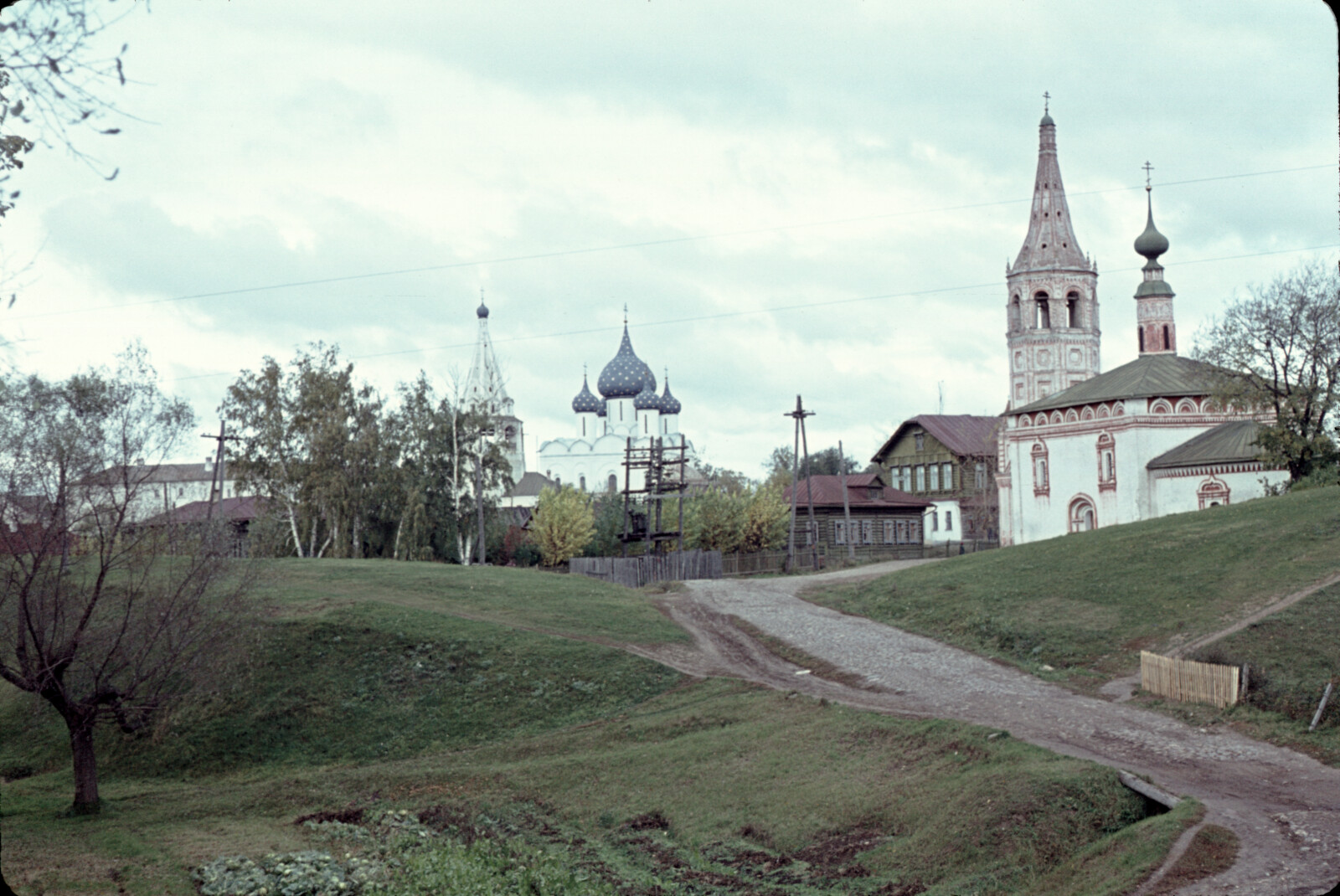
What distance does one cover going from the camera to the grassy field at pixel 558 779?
49.8ft

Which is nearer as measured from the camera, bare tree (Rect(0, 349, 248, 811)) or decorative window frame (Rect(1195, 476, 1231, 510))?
bare tree (Rect(0, 349, 248, 811))

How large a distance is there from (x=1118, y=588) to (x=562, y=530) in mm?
29068

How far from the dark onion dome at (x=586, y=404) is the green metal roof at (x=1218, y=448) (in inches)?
2182

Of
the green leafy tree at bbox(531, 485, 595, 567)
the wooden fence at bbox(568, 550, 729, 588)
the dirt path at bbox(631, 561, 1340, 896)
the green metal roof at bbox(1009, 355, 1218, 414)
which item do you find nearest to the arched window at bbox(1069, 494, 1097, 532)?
the green metal roof at bbox(1009, 355, 1218, 414)

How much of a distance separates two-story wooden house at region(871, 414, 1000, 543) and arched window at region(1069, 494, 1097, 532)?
67.7ft

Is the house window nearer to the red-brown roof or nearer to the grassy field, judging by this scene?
the red-brown roof

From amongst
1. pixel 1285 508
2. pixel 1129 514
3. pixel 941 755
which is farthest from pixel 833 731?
pixel 1129 514

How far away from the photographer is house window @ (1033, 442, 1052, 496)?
5581cm

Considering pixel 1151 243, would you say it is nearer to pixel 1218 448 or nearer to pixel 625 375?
pixel 1218 448

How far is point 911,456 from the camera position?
8344 centimetres

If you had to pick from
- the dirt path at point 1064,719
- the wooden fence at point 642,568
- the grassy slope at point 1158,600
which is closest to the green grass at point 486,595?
the dirt path at point 1064,719

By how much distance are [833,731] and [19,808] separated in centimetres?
1341

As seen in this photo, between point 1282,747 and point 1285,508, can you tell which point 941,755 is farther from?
point 1285,508

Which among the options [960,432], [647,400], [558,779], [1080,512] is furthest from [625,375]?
[558,779]
